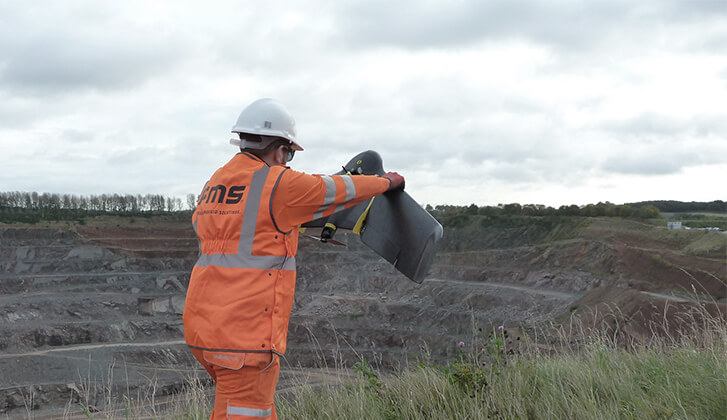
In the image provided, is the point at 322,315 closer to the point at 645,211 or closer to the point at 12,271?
the point at 645,211

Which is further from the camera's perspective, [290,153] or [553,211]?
[553,211]

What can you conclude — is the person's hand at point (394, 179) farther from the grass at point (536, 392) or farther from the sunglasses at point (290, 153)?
the grass at point (536, 392)

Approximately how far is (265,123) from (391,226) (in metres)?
1.32

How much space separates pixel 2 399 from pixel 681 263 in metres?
28.9

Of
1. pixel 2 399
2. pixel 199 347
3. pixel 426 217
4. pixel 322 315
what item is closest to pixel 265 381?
pixel 199 347

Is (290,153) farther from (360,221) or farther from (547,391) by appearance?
(547,391)

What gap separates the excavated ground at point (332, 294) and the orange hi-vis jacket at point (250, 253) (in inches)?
725

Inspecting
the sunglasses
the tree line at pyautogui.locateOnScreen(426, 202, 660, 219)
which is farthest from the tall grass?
the tree line at pyautogui.locateOnScreen(426, 202, 660, 219)

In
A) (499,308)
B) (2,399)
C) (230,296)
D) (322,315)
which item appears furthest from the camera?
(322,315)

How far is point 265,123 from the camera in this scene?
11.2ft

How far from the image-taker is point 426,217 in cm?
421

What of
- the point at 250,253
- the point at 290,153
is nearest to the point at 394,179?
the point at 290,153

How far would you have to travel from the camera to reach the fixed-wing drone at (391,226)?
13.7 ft

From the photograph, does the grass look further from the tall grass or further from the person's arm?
the person's arm
